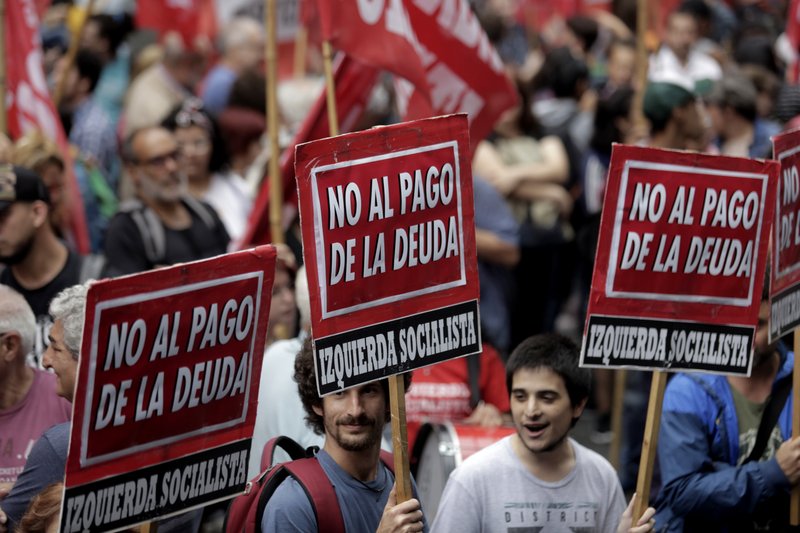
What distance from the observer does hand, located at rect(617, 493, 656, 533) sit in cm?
449

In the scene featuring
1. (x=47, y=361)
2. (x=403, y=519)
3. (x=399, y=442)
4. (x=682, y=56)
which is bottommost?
(x=403, y=519)

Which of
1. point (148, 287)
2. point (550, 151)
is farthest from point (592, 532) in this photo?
point (550, 151)

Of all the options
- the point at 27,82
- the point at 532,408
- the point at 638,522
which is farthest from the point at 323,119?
the point at 638,522

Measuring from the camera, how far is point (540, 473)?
482 cm

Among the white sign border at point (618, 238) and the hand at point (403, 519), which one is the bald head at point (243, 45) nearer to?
the white sign border at point (618, 238)

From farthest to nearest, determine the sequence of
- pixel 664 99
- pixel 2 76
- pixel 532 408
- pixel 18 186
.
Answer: pixel 2 76 < pixel 664 99 < pixel 18 186 < pixel 532 408

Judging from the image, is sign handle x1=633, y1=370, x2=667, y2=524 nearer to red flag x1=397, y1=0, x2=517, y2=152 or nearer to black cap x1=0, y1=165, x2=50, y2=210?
red flag x1=397, y1=0, x2=517, y2=152

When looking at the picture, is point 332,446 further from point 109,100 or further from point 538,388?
point 109,100

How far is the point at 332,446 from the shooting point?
4477 millimetres

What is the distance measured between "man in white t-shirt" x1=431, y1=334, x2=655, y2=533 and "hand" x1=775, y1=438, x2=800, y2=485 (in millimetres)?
576

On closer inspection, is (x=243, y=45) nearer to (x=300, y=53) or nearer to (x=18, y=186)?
(x=300, y=53)

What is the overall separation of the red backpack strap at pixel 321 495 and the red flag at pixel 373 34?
269 cm

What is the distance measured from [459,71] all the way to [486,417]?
184 centimetres

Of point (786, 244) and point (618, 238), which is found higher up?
point (786, 244)
